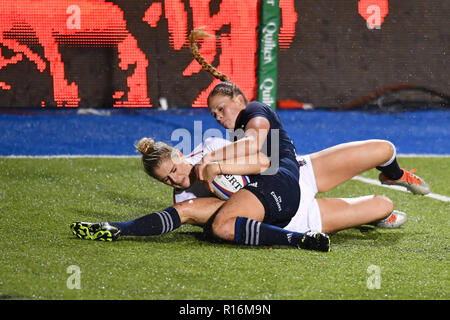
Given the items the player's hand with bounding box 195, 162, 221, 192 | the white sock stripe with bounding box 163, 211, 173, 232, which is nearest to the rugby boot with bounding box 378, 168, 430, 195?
the player's hand with bounding box 195, 162, 221, 192

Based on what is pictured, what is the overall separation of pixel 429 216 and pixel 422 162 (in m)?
2.41

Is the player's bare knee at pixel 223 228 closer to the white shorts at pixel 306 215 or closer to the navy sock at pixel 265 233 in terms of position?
the navy sock at pixel 265 233

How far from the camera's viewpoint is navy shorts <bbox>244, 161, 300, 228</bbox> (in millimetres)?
4078

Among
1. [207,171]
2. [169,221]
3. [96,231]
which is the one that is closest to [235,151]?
[207,171]

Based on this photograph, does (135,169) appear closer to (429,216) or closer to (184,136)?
(184,136)

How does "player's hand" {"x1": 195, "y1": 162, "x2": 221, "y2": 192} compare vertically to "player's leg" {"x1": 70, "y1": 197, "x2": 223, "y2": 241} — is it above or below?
above

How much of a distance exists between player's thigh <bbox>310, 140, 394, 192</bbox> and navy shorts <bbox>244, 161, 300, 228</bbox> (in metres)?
0.33

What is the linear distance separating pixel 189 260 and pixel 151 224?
0.54 meters

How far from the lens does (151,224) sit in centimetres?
419

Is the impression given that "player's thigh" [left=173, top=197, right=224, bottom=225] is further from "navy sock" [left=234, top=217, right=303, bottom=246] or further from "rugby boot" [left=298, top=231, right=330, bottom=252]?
"rugby boot" [left=298, top=231, right=330, bottom=252]

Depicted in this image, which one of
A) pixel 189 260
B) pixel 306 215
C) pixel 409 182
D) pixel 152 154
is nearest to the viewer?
pixel 189 260

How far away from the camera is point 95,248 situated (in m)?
3.96

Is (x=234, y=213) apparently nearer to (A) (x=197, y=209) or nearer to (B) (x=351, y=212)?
(A) (x=197, y=209)
